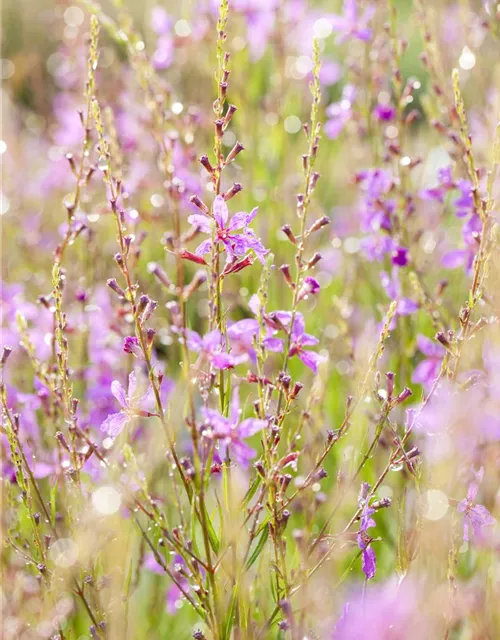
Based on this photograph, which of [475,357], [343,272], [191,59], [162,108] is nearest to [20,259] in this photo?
[191,59]

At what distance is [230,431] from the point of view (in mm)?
1093

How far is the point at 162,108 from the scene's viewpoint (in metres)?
1.69

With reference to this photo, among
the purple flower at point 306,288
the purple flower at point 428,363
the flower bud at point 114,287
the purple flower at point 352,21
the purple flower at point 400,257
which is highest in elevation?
the purple flower at point 352,21

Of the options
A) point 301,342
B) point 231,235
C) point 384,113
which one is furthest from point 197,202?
point 384,113

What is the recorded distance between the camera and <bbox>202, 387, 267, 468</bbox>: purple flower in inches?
41.1

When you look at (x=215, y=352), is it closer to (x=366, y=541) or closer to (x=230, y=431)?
(x=230, y=431)

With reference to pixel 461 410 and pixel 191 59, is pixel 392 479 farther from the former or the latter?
pixel 191 59

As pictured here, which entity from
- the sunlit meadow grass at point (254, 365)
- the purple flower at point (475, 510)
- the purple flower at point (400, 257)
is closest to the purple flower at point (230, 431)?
the sunlit meadow grass at point (254, 365)

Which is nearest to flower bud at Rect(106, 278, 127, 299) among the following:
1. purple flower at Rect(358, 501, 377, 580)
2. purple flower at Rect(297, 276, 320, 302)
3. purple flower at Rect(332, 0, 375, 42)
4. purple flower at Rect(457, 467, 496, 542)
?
purple flower at Rect(297, 276, 320, 302)

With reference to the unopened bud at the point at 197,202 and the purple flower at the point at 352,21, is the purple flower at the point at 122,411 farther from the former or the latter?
the purple flower at the point at 352,21

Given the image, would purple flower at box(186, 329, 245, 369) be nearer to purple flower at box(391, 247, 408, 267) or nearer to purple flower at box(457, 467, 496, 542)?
purple flower at box(457, 467, 496, 542)

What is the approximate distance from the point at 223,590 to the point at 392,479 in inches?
40.6

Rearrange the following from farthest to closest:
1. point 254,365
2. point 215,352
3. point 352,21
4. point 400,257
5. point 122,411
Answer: point 352,21 → point 254,365 → point 400,257 → point 122,411 → point 215,352

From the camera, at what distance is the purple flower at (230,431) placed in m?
1.04
